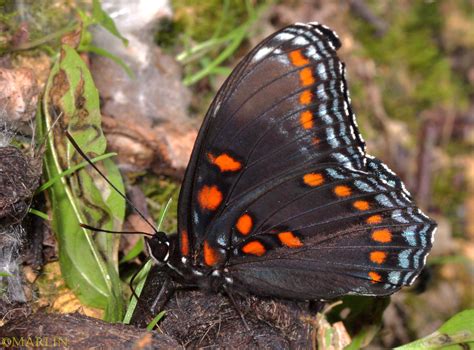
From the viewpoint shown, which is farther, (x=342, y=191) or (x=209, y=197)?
(x=342, y=191)

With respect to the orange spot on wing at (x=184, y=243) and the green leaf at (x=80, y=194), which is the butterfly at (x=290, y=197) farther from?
the green leaf at (x=80, y=194)

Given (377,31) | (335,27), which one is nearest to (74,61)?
(335,27)

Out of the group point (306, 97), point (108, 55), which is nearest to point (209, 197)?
point (306, 97)

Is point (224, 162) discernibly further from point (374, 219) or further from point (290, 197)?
point (374, 219)

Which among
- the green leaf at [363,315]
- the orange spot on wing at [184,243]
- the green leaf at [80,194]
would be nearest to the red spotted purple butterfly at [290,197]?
the orange spot on wing at [184,243]

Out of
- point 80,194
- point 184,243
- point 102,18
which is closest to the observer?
point 184,243

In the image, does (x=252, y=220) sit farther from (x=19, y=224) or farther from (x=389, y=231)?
(x=19, y=224)

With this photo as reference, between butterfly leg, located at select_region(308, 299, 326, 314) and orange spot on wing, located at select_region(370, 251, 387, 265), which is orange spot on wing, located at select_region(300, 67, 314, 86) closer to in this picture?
orange spot on wing, located at select_region(370, 251, 387, 265)
